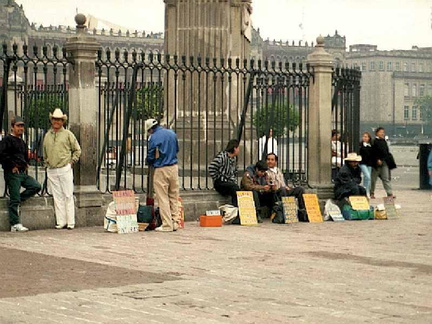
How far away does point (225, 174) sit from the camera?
19609mm

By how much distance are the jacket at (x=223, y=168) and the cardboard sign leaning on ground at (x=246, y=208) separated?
432 mm

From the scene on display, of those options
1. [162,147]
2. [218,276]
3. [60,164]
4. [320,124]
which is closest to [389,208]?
[320,124]

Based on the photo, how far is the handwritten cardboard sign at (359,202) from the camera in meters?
20.5

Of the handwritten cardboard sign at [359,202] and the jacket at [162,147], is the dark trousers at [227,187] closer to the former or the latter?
the jacket at [162,147]

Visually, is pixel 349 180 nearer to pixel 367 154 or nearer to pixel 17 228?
pixel 367 154

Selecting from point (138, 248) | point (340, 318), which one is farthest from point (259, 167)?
point (340, 318)

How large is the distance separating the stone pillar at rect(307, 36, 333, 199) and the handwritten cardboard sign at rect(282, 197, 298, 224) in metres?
1.42

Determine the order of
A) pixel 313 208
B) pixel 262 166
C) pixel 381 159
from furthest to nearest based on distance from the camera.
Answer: pixel 381 159 → pixel 313 208 → pixel 262 166

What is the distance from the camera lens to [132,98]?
1880 centimetres

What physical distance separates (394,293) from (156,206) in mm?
7295

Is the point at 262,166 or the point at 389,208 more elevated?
the point at 262,166

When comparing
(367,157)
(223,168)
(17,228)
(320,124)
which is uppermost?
(320,124)

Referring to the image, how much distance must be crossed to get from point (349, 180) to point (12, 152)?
5.91 metres

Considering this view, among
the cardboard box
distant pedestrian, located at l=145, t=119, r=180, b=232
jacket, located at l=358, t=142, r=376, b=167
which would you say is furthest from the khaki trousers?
jacket, located at l=358, t=142, r=376, b=167
